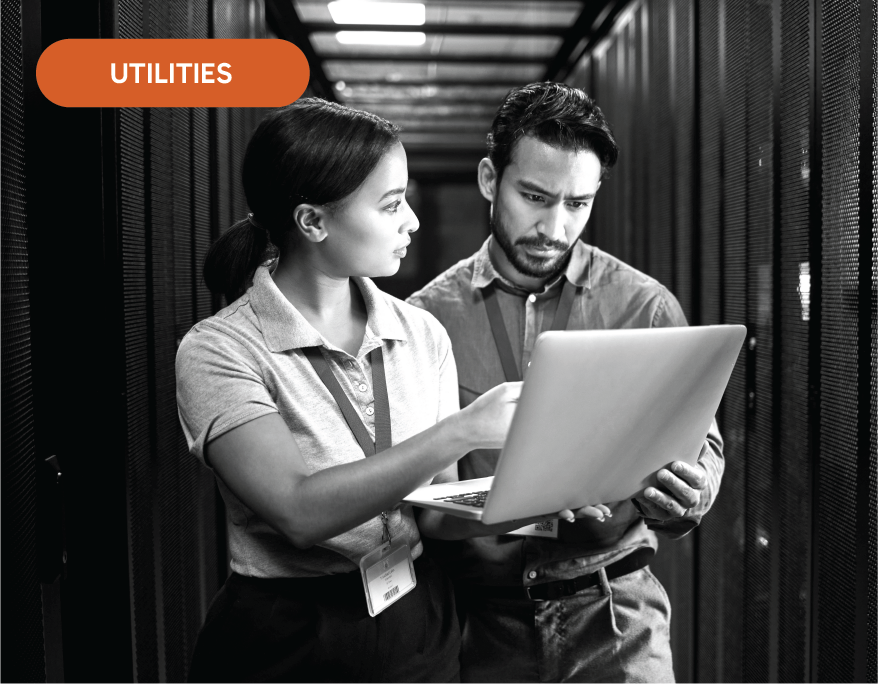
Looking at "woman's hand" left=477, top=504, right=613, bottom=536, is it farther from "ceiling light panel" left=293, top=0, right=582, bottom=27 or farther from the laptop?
"ceiling light panel" left=293, top=0, right=582, bottom=27

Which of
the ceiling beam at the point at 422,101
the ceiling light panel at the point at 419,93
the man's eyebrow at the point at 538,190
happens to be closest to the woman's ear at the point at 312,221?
the man's eyebrow at the point at 538,190

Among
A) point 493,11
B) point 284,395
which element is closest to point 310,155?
point 284,395

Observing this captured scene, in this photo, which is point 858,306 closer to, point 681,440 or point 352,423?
point 681,440

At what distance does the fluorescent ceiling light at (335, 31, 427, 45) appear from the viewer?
446cm

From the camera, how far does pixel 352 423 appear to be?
50.7 inches

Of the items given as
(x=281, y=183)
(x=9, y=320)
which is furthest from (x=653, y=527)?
(x=9, y=320)

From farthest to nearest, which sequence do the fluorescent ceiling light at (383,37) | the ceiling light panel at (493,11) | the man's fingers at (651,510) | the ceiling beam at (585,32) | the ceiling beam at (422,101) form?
1. the ceiling beam at (422,101)
2. the fluorescent ceiling light at (383,37)
3. the ceiling light panel at (493,11)
4. the ceiling beam at (585,32)
5. the man's fingers at (651,510)

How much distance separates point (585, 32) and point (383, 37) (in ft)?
3.87

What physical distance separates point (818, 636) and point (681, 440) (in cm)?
79

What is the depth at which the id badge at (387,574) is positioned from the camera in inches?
49.6

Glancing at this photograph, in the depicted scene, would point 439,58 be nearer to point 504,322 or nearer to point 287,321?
point 504,322

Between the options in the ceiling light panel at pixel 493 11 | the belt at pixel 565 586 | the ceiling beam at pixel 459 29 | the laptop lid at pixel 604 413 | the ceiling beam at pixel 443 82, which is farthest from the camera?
the ceiling beam at pixel 443 82

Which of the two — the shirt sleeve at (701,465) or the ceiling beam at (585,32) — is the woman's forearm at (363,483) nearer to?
the shirt sleeve at (701,465)

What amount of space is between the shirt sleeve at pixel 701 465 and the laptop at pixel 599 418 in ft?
0.72
